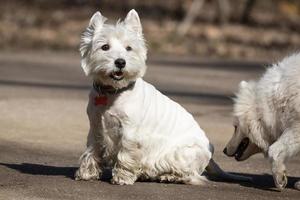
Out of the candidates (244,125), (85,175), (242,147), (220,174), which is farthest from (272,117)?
(85,175)

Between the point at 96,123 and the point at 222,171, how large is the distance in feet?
5.56

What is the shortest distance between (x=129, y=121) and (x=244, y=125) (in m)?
1.46

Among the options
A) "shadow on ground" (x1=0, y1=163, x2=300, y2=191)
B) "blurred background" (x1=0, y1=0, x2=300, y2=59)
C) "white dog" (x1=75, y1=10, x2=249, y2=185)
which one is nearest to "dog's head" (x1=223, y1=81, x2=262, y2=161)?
"shadow on ground" (x1=0, y1=163, x2=300, y2=191)

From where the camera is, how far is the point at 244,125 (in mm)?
10078

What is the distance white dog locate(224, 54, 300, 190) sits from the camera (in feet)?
31.4

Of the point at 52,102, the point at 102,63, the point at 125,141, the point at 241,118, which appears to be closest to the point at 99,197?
the point at 125,141

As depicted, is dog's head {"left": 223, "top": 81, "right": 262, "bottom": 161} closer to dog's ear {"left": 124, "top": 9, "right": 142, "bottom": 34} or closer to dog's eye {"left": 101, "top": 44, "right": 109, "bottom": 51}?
dog's ear {"left": 124, "top": 9, "right": 142, "bottom": 34}

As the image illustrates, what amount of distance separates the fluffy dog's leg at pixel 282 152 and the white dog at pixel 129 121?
77 cm

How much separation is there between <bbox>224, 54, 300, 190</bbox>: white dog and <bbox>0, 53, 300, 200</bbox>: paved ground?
0.42 metres

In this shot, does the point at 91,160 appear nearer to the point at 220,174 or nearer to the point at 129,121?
the point at 129,121

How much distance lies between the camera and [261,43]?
1415 inches

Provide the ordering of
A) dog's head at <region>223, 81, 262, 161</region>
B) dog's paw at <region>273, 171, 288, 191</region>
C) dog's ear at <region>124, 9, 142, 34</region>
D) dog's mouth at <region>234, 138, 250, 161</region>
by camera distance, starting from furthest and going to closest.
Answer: dog's mouth at <region>234, 138, 250, 161</region> → dog's head at <region>223, 81, 262, 161</region> → dog's ear at <region>124, 9, 142, 34</region> → dog's paw at <region>273, 171, 288, 191</region>

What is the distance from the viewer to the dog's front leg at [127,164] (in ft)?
30.8

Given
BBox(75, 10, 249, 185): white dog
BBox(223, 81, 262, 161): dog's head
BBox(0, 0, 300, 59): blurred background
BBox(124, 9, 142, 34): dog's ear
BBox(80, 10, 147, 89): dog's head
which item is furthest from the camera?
BBox(0, 0, 300, 59): blurred background
